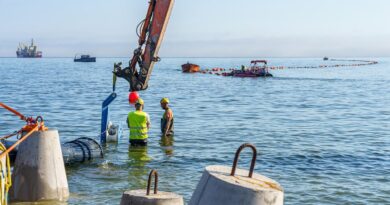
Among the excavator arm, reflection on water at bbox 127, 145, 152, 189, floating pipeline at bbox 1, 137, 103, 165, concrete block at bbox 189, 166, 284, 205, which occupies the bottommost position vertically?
reflection on water at bbox 127, 145, 152, 189

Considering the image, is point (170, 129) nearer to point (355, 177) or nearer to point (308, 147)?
point (308, 147)

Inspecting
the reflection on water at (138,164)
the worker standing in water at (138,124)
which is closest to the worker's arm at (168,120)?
the reflection on water at (138,164)

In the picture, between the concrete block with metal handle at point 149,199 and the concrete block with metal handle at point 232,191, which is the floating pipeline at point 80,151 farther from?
the concrete block with metal handle at point 232,191

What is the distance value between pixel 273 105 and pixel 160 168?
24.8 meters

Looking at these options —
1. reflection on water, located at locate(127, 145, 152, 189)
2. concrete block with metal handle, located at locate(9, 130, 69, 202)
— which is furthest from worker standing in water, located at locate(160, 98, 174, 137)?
concrete block with metal handle, located at locate(9, 130, 69, 202)

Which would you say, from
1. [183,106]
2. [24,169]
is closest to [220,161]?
[24,169]

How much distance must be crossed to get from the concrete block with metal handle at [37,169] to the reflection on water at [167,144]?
702 cm

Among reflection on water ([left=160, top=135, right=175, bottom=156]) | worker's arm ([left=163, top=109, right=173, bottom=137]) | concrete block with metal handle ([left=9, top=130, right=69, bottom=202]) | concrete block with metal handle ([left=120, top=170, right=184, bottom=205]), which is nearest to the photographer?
concrete block with metal handle ([left=120, top=170, right=184, bottom=205])

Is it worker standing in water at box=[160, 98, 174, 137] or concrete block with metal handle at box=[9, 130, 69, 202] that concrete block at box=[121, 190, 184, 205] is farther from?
worker standing in water at box=[160, 98, 174, 137]

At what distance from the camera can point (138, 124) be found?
53.8 feet

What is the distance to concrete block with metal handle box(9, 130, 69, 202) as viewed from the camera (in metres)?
10.5

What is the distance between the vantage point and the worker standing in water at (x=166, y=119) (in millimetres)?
18125

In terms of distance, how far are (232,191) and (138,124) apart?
11151mm

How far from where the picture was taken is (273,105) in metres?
39.4
